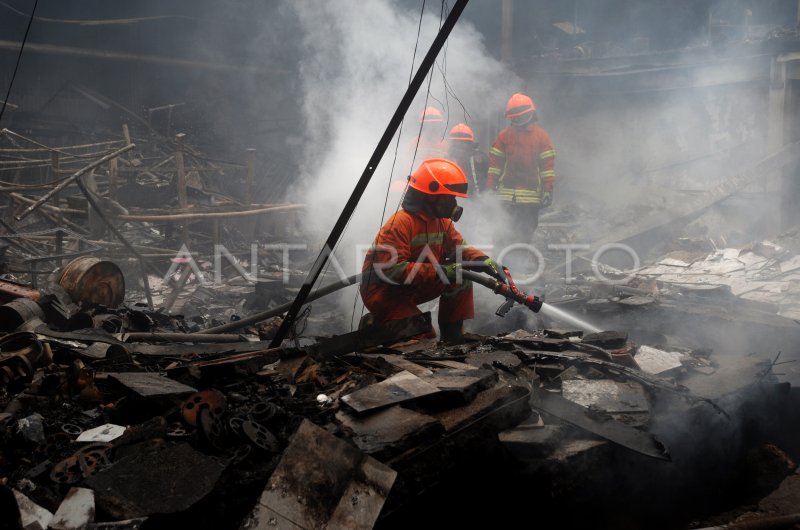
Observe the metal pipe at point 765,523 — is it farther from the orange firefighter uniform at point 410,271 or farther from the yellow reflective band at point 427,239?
the yellow reflective band at point 427,239

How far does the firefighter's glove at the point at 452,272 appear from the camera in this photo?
16.9 ft

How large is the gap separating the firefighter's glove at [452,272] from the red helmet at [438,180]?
0.59 meters

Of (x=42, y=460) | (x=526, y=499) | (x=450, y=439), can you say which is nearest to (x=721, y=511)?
(x=526, y=499)

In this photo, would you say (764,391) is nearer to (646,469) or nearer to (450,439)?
(646,469)

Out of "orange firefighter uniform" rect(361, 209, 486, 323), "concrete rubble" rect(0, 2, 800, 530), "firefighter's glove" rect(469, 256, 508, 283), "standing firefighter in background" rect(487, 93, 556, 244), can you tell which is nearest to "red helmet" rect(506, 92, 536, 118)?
"standing firefighter in background" rect(487, 93, 556, 244)

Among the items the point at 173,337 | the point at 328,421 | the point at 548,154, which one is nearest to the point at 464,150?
the point at 548,154

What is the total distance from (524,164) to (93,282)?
5873mm

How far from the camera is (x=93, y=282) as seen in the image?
20.3 ft

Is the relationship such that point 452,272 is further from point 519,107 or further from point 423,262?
point 519,107

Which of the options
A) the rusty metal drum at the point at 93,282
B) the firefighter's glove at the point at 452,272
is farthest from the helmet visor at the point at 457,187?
the rusty metal drum at the point at 93,282

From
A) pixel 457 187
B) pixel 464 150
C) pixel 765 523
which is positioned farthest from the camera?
pixel 464 150

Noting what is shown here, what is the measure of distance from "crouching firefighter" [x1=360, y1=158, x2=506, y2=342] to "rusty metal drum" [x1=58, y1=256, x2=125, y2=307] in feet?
9.33

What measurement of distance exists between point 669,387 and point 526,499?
1456 mm

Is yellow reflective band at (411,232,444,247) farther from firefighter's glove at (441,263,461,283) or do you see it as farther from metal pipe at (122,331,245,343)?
metal pipe at (122,331,245,343)
